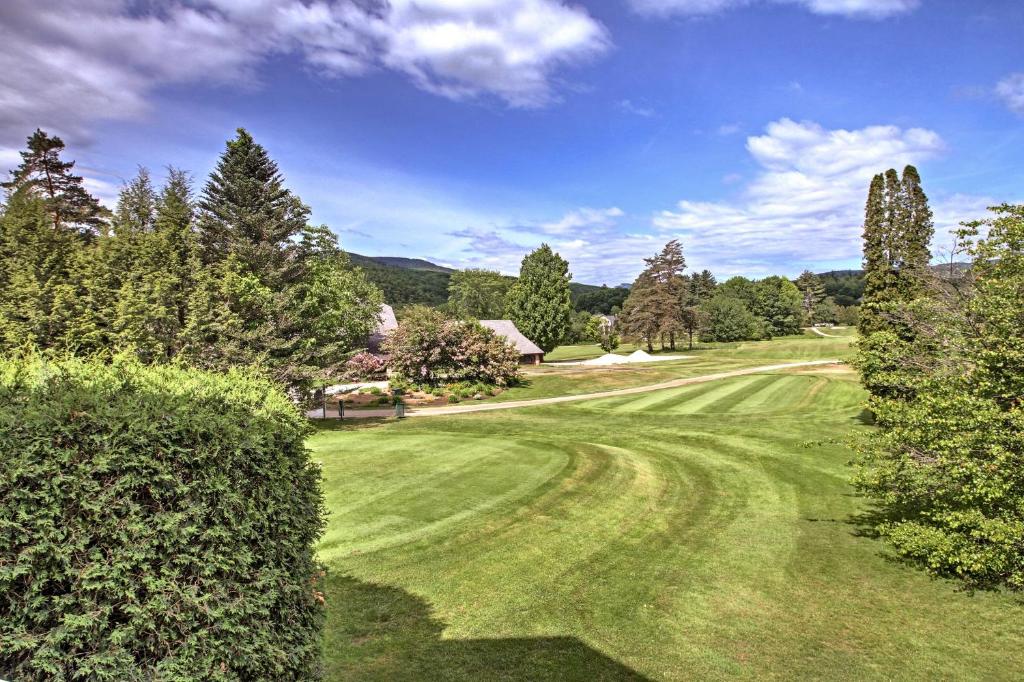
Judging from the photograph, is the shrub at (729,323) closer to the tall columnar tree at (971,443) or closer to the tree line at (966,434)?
the tree line at (966,434)

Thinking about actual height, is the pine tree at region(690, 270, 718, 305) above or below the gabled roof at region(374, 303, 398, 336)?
above

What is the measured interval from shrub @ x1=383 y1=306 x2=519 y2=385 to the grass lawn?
22.3 metres

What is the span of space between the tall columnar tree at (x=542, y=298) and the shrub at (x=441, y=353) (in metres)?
24.3

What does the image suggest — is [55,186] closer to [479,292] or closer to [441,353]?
[441,353]

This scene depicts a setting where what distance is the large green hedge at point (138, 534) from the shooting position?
402 cm

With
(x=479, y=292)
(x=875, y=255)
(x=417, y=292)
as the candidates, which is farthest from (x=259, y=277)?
(x=417, y=292)

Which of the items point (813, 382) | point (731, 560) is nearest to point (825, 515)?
point (731, 560)

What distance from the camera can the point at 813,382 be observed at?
126 feet

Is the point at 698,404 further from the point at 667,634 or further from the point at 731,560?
the point at 667,634

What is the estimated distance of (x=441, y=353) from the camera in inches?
1590

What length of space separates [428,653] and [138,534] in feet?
13.4

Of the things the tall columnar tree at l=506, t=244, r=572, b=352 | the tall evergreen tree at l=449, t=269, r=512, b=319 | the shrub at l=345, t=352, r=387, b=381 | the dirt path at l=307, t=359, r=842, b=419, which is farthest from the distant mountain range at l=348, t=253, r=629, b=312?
the dirt path at l=307, t=359, r=842, b=419

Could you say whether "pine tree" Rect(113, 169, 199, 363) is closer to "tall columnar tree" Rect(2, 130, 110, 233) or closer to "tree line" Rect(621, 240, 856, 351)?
"tall columnar tree" Rect(2, 130, 110, 233)

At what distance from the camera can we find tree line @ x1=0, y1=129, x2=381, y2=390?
19.3 metres
